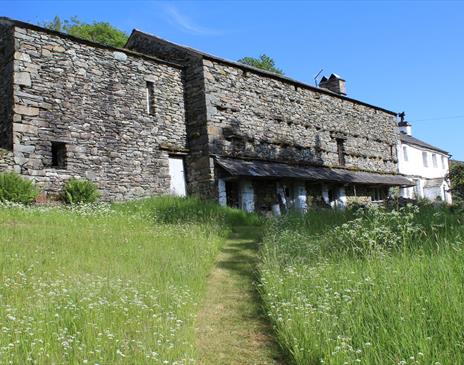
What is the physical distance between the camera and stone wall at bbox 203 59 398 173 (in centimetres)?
1770

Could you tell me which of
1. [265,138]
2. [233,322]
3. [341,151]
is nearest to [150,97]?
[265,138]

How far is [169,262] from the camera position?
728cm

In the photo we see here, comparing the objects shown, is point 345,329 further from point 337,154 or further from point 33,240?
point 337,154

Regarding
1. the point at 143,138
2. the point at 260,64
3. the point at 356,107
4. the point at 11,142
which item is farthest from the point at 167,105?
the point at 260,64

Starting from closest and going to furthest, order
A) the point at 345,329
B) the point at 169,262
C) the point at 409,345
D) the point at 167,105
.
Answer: the point at 409,345 → the point at 345,329 → the point at 169,262 → the point at 167,105

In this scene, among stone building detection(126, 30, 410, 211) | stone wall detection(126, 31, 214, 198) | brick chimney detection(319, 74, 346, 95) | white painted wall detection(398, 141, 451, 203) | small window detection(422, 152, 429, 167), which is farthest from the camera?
small window detection(422, 152, 429, 167)

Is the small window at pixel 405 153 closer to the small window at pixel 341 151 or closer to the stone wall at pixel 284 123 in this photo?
the stone wall at pixel 284 123

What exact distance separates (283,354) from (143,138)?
12.8m

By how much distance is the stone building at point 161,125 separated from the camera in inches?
538

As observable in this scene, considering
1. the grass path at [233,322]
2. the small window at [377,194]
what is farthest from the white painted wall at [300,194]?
the grass path at [233,322]

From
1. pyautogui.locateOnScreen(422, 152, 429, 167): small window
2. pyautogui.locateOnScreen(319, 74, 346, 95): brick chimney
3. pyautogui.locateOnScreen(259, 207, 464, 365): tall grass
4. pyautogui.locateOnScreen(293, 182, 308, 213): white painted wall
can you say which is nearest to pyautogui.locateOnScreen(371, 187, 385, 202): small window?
pyautogui.locateOnScreen(319, 74, 346, 95): brick chimney

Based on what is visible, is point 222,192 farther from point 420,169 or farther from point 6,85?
point 420,169

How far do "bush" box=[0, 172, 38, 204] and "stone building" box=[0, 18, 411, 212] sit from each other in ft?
2.28

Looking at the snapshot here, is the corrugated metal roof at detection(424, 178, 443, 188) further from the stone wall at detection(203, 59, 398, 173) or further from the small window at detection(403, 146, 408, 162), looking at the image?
the stone wall at detection(203, 59, 398, 173)
